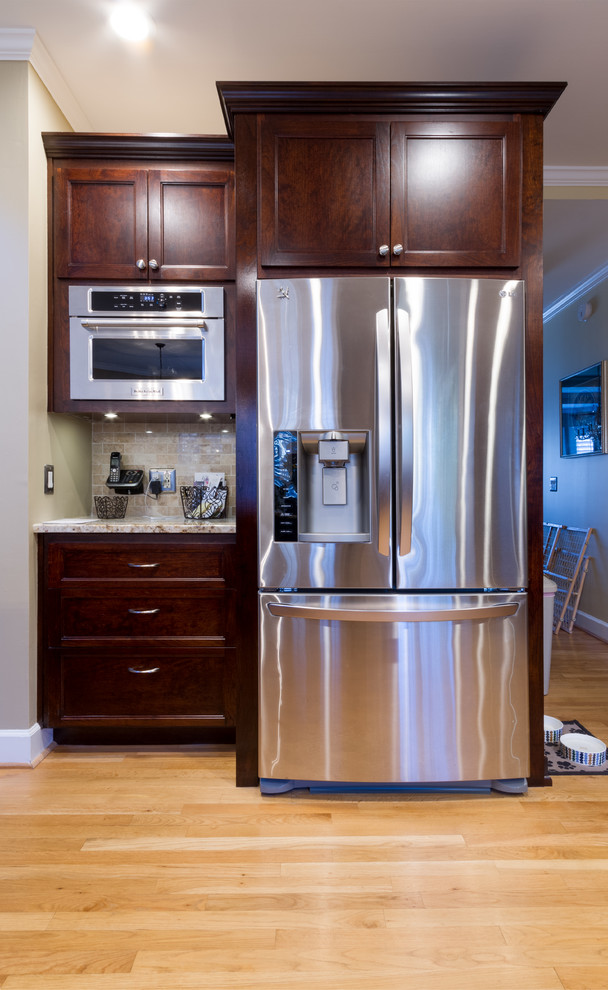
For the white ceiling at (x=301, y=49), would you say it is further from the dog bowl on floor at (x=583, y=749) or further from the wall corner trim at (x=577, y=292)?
the dog bowl on floor at (x=583, y=749)

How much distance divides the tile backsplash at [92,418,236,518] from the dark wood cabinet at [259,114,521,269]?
108 centimetres

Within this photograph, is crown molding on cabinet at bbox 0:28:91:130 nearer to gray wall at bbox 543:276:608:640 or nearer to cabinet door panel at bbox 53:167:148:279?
cabinet door panel at bbox 53:167:148:279

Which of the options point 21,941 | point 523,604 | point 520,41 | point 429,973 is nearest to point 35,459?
point 21,941

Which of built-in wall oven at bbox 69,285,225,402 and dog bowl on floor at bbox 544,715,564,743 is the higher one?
built-in wall oven at bbox 69,285,225,402

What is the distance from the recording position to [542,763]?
2074 millimetres

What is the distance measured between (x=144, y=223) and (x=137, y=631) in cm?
178

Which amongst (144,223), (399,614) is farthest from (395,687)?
(144,223)

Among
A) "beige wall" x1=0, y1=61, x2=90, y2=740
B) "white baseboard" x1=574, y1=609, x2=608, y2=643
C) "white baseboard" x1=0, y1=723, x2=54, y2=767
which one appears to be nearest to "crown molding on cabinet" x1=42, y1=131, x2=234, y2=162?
"beige wall" x1=0, y1=61, x2=90, y2=740

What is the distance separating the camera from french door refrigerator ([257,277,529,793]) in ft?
6.46

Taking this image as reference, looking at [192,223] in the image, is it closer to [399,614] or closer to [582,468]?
[399,614]

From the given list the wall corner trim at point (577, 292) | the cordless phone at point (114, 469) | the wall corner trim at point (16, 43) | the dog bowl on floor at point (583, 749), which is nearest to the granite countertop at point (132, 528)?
the cordless phone at point (114, 469)

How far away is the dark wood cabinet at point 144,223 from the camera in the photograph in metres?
2.46

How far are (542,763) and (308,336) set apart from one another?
1.79 meters

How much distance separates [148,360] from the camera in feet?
8.27
